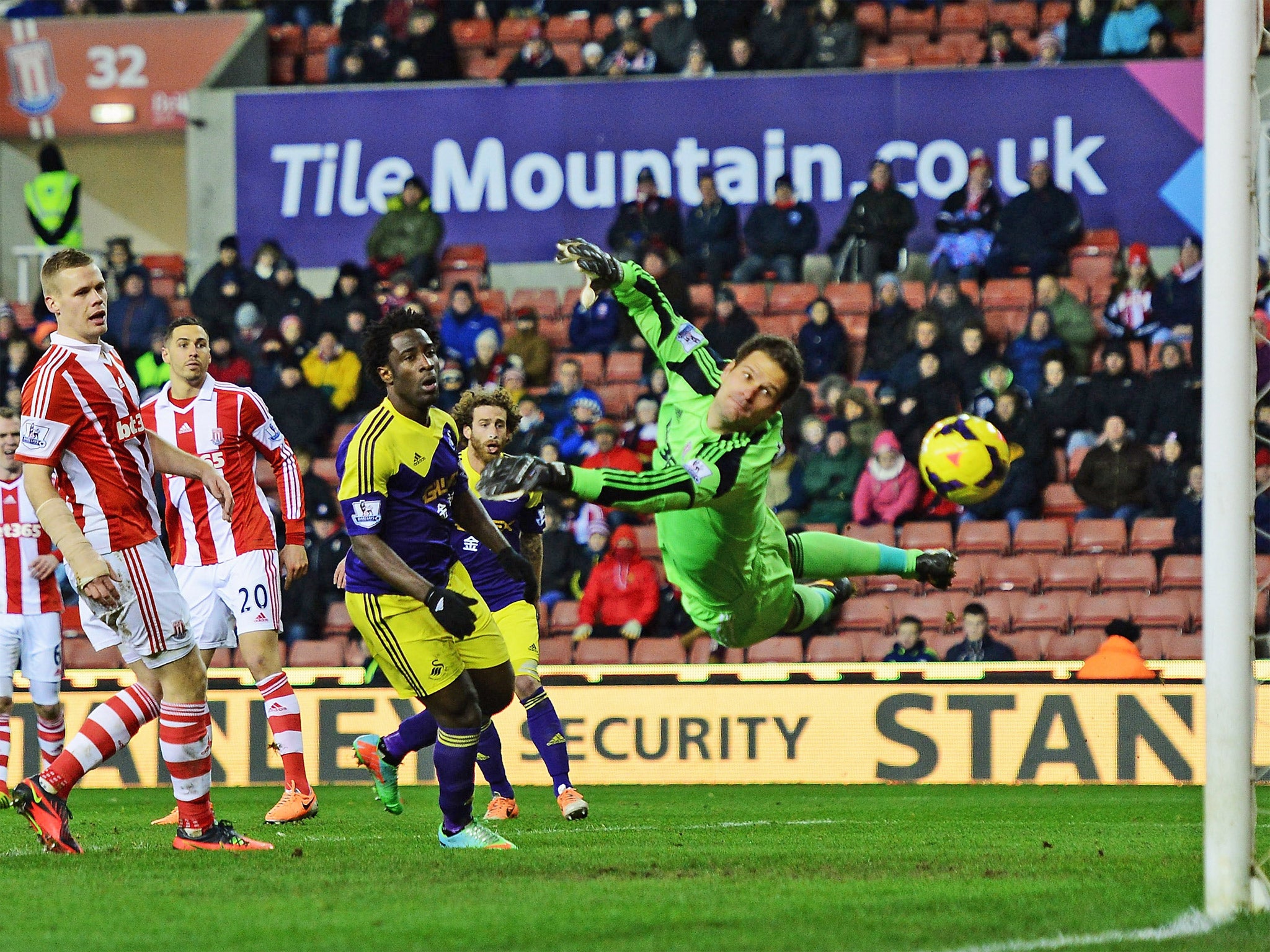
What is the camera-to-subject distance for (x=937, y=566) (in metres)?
7.92

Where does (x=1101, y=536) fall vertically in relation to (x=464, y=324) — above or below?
below

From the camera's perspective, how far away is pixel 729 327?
52.5 ft

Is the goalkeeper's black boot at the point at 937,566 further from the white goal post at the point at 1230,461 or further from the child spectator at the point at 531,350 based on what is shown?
the child spectator at the point at 531,350

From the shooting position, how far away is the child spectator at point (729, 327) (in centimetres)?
1591

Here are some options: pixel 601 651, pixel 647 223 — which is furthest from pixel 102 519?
pixel 647 223

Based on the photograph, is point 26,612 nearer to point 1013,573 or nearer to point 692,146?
point 1013,573

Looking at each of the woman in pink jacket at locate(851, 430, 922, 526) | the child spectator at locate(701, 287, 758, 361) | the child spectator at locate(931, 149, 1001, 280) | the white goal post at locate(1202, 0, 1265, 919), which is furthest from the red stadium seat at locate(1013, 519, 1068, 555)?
the white goal post at locate(1202, 0, 1265, 919)

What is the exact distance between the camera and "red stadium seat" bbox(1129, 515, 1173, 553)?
14781 mm

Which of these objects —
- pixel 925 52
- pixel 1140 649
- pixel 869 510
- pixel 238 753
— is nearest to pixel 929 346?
pixel 869 510

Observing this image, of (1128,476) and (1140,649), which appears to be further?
(1128,476)

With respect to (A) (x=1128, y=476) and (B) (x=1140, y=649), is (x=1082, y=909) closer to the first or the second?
(B) (x=1140, y=649)

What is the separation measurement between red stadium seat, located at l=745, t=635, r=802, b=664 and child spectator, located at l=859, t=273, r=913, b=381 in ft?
9.90

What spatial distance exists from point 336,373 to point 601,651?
4239 mm

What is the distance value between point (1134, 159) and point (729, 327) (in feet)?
17.3
